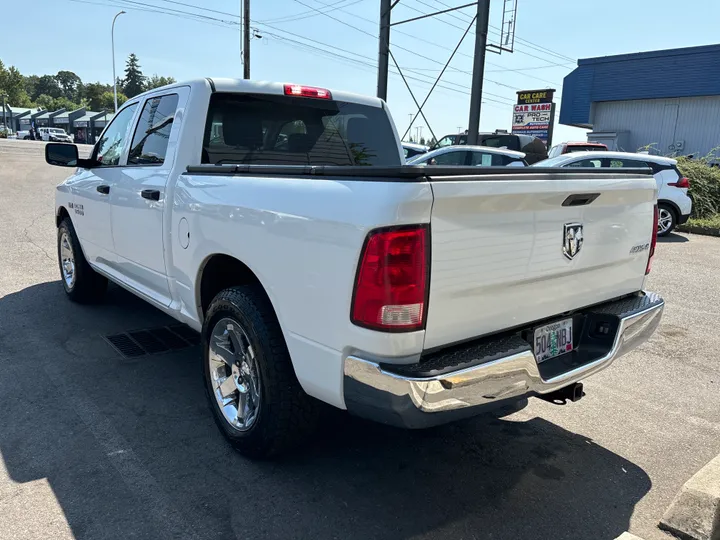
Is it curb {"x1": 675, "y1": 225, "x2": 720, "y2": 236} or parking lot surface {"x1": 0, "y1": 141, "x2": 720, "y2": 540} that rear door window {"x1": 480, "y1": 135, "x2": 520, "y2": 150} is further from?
parking lot surface {"x1": 0, "y1": 141, "x2": 720, "y2": 540}

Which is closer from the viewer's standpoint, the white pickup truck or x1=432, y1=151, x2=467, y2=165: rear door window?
the white pickup truck

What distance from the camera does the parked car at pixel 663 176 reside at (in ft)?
37.7

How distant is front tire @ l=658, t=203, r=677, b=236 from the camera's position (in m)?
11.9

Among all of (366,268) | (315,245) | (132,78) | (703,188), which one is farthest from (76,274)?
(132,78)

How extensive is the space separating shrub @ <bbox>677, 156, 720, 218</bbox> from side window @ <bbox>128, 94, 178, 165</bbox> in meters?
14.0

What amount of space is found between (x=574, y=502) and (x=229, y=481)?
169 cm

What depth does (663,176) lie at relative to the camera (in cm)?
1180

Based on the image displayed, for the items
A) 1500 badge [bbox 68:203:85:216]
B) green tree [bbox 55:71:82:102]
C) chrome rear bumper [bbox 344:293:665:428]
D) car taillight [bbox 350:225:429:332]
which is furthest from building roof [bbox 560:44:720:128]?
green tree [bbox 55:71:82:102]

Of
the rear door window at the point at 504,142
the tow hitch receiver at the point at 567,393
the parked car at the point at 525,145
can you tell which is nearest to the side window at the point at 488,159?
the parked car at the point at 525,145

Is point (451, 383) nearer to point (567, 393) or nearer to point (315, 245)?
point (315, 245)

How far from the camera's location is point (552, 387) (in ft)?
8.60

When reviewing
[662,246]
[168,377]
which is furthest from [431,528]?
[662,246]

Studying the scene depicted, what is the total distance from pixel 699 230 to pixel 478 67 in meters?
6.86

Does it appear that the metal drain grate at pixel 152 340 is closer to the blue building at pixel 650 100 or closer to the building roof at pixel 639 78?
the blue building at pixel 650 100
